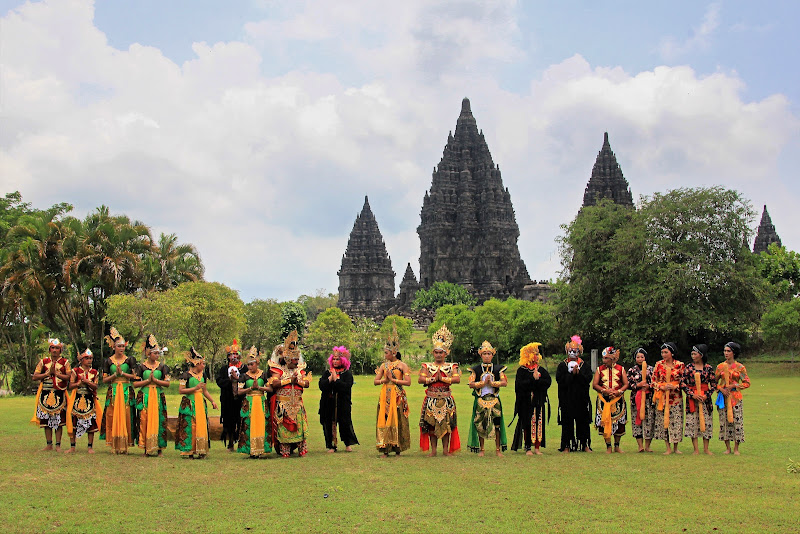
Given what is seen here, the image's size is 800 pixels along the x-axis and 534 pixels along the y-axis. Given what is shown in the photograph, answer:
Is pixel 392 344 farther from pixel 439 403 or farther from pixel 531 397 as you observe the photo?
pixel 531 397

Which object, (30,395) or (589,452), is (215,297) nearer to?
(30,395)

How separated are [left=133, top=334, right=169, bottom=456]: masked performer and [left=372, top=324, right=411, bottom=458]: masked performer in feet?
11.2

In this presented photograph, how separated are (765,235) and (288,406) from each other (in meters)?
75.9

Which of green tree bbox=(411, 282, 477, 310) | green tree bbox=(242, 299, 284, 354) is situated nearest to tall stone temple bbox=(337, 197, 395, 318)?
green tree bbox=(411, 282, 477, 310)

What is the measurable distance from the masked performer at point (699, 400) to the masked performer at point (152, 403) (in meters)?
8.41

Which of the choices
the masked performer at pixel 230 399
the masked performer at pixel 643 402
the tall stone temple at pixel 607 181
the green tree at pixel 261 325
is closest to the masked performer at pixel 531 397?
the masked performer at pixel 643 402

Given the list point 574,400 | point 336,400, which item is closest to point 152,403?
point 336,400

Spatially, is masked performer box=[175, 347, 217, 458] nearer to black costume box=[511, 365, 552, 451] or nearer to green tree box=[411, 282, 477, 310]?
black costume box=[511, 365, 552, 451]

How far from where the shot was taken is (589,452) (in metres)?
12.6

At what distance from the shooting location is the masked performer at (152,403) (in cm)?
1197

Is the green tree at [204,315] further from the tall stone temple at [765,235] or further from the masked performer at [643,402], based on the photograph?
the tall stone temple at [765,235]

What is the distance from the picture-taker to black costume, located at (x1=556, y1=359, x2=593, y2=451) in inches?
496

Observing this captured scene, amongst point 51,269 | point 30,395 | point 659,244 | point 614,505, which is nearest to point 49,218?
point 51,269

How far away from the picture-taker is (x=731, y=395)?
12.4 m
